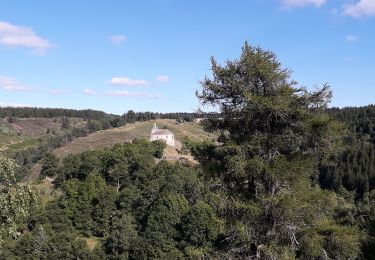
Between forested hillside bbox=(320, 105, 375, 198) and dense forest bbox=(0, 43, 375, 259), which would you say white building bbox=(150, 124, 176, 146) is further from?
dense forest bbox=(0, 43, 375, 259)

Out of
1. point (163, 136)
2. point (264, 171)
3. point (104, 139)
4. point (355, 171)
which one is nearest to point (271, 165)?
point (264, 171)

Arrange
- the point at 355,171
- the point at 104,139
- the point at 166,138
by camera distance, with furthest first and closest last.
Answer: the point at 104,139 → the point at 166,138 → the point at 355,171

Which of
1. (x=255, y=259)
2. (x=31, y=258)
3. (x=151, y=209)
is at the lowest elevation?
(x=31, y=258)

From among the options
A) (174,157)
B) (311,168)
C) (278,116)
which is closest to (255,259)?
(311,168)

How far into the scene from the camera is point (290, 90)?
574 inches

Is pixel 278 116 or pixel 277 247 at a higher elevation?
pixel 278 116

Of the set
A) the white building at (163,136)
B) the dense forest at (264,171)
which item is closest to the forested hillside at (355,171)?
the white building at (163,136)

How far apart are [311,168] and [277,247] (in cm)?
273

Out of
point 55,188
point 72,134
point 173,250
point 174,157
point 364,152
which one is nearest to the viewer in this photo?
point 173,250

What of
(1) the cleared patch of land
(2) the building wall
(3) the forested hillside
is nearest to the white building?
(2) the building wall

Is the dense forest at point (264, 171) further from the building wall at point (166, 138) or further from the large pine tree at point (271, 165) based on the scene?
the building wall at point (166, 138)

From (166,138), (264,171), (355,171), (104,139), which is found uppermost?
(264,171)

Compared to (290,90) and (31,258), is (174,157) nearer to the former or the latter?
(31,258)

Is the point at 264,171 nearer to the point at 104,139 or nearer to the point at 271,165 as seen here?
the point at 271,165
